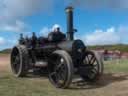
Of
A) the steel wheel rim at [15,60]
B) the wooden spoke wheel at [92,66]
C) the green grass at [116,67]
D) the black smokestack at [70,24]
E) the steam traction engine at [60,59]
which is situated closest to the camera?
the steam traction engine at [60,59]

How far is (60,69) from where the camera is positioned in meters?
12.3

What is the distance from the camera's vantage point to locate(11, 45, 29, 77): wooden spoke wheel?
14.9m

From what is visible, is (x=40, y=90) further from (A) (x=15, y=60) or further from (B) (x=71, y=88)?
(A) (x=15, y=60)

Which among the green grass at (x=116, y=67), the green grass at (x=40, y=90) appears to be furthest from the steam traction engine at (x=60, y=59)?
the green grass at (x=116, y=67)

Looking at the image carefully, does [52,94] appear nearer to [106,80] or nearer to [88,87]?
[88,87]

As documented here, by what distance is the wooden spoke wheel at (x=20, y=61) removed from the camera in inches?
586

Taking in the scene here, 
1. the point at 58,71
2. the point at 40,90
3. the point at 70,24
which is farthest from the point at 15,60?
the point at 40,90

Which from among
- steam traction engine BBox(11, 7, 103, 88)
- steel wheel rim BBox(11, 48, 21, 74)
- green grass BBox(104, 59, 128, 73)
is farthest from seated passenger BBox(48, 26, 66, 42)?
green grass BBox(104, 59, 128, 73)

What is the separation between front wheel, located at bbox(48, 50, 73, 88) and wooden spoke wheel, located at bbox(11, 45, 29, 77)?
238 cm

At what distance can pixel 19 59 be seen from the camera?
15406 mm

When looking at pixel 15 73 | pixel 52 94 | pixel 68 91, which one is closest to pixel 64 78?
pixel 68 91

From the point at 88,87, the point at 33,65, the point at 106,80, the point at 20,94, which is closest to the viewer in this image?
the point at 20,94

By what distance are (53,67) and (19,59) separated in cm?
305

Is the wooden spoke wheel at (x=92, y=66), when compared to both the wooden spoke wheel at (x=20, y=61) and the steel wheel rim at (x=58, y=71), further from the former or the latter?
the wooden spoke wheel at (x=20, y=61)
